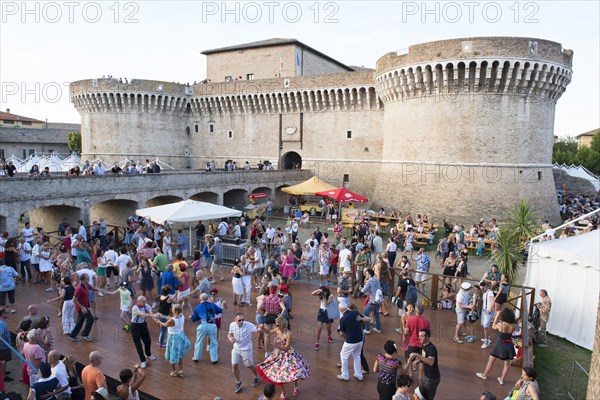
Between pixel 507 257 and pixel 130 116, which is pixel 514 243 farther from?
pixel 130 116

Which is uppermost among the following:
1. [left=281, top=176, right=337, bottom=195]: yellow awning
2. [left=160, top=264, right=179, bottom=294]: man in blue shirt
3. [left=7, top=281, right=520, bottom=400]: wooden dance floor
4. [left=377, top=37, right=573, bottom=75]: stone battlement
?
[left=377, top=37, right=573, bottom=75]: stone battlement

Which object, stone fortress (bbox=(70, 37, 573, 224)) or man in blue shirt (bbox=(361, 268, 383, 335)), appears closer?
man in blue shirt (bbox=(361, 268, 383, 335))

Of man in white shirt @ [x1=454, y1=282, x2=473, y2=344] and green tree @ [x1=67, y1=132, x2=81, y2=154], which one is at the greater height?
green tree @ [x1=67, y1=132, x2=81, y2=154]

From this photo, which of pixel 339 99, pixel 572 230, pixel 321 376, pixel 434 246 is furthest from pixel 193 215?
pixel 339 99

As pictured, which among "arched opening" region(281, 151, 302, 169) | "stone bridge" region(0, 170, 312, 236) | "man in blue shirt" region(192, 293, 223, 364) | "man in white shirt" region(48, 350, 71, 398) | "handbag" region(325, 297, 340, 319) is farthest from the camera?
"arched opening" region(281, 151, 302, 169)

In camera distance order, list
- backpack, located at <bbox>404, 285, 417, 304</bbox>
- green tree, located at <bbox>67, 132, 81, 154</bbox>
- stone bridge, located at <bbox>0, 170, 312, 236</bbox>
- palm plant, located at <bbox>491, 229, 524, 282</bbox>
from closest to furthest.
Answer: backpack, located at <bbox>404, 285, 417, 304</bbox> < palm plant, located at <bbox>491, 229, 524, 282</bbox> < stone bridge, located at <bbox>0, 170, 312, 236</bbox> < green tree, located at <bbox>67, 132, 81, 154</bbox>

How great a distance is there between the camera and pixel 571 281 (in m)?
10.1

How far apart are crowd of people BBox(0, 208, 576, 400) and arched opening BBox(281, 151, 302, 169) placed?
22.4 m

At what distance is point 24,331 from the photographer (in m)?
7.30

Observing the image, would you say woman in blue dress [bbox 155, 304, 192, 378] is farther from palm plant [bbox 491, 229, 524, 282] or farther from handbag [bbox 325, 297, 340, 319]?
palm plant [bbox 491, 229, 524, 282]

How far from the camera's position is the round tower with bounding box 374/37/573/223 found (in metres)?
22.9

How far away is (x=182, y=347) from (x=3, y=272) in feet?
18.4

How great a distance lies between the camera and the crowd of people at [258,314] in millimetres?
6160

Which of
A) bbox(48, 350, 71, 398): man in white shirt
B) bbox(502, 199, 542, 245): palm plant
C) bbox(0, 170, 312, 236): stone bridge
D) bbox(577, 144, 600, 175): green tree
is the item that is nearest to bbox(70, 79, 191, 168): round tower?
bbox(0, 170, 312, 236): stone bridge
